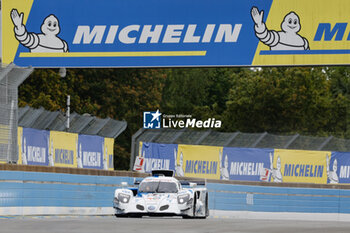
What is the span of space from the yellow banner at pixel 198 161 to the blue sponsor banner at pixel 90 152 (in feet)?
13.1

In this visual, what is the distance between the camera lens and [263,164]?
111 ft

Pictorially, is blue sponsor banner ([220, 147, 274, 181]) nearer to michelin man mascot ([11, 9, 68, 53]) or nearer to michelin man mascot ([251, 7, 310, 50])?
michelin man mascot ([251, 7, 310, 50])

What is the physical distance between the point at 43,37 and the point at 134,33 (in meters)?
3.09

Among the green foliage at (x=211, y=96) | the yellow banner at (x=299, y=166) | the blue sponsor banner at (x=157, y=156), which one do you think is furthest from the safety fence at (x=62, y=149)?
the green foliage at (x=211, y=96)

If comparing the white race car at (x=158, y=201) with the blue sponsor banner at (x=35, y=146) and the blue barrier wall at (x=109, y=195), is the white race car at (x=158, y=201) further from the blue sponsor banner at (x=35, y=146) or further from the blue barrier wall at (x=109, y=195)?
the blue sponsor banner at (x=35, y=146)

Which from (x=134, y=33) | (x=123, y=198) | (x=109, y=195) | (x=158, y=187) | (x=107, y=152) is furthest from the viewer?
(x=107, y=152)

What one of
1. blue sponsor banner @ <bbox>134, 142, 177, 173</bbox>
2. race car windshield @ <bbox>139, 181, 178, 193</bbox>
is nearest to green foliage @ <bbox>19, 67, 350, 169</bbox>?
blue sponsor banner @ <bbox>134, 142, 177, 173</bbox>

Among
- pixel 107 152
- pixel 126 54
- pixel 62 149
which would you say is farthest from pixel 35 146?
pixel 107 152

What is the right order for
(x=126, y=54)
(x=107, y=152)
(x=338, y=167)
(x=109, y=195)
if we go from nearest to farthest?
(x=109, y=195) < (x=126, y=54) < (x=107, y=152) < (x=338, y=167)

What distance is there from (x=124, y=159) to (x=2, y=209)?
44.1m

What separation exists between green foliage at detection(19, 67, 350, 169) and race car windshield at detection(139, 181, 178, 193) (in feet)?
103

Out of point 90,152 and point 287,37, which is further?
point 90,152

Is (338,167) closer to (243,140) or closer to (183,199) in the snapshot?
(243,140)

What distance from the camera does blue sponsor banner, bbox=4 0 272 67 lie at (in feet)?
96.2
